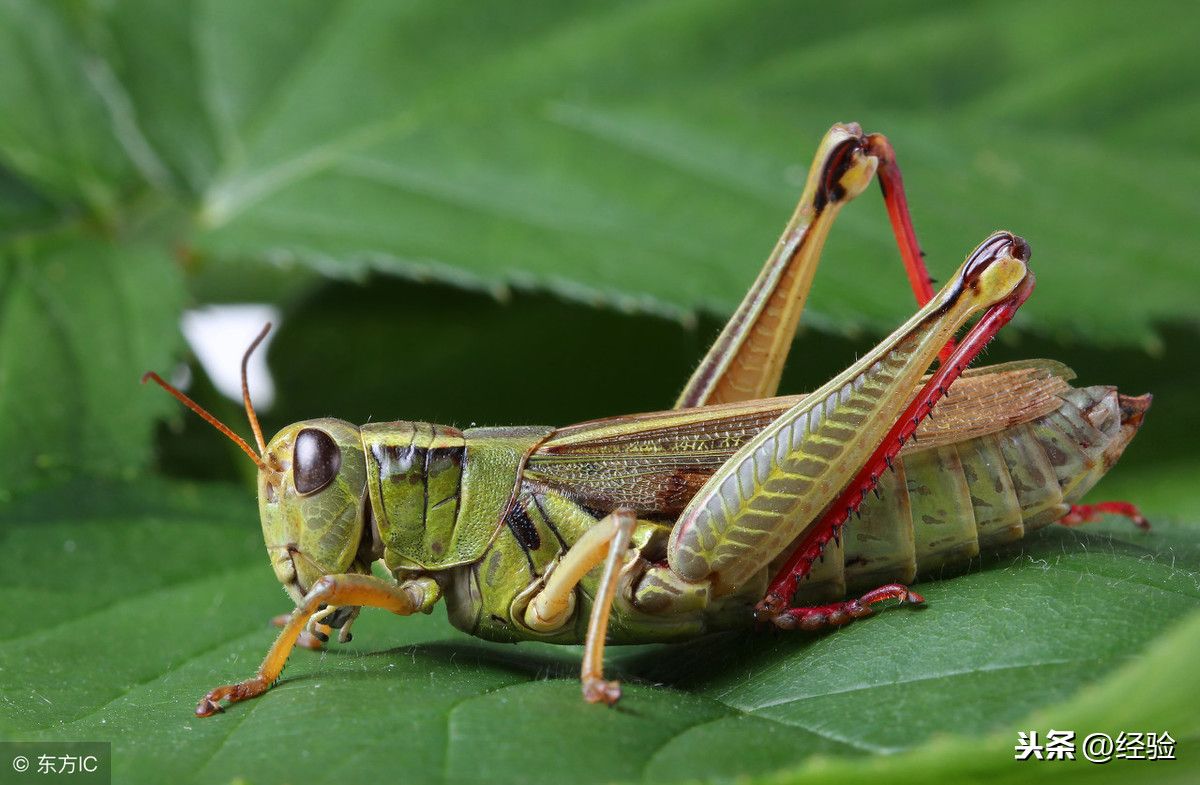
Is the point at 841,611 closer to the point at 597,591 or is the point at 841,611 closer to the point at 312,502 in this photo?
the point at 597,591

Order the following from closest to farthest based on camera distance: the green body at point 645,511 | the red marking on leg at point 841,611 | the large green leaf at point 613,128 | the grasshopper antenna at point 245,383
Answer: the red marking on leg at point 841,611, the green body at point 645,511, the grasshopper antenna at point 245,383, the large green leaf at point 613,128

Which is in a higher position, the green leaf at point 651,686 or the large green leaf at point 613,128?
the large green leaf at point 613,128

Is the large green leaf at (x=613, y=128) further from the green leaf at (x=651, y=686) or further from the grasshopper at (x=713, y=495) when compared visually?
the green leaf at (x=651, y=686)

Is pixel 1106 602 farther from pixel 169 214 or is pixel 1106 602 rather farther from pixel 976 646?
pixel 169 214

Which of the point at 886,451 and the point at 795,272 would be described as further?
the point at 795,272

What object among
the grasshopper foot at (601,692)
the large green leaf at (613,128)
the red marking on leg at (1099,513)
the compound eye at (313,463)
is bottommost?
the grasshopper foot at (601,692)

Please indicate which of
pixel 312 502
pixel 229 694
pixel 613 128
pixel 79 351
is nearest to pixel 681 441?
pixel 312 502

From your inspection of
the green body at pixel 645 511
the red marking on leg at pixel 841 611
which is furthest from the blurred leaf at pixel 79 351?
the red marking on leg at pixel 841 611
